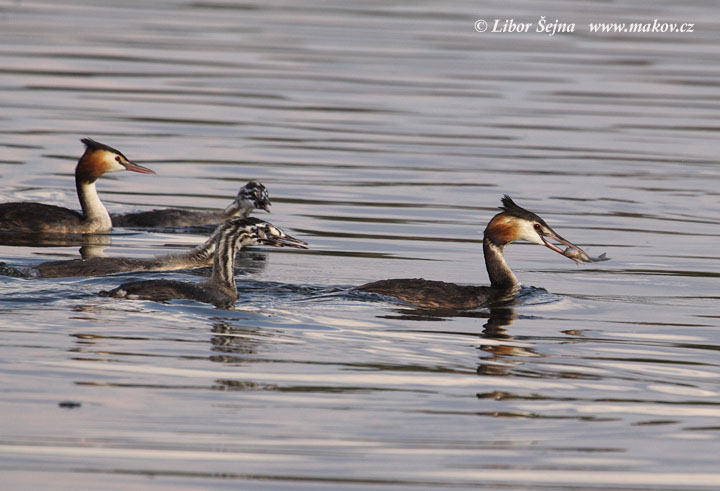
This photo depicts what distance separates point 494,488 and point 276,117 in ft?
58.0

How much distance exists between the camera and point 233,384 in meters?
9.28

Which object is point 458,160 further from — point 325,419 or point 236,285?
point 325,419

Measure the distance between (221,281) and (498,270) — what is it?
→ 99.4 inches

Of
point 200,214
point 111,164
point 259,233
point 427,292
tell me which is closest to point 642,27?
point 111,164

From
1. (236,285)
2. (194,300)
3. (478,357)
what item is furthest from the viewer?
(236,285)

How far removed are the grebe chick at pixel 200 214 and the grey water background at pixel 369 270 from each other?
24 cm

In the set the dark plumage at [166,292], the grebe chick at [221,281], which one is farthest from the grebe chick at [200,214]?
the dark plumage at [166,292]

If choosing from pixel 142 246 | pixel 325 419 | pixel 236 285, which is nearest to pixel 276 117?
pixel 142 246

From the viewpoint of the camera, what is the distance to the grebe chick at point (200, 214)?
16500mm

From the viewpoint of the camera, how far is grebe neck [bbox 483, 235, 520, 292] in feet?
43.4

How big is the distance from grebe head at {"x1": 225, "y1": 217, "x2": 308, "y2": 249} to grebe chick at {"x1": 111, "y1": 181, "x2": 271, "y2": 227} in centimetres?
352

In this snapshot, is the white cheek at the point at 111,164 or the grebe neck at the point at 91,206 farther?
the white cheek at the point at 111,164

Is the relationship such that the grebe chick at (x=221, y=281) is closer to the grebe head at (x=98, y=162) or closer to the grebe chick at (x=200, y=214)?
the grebe chick at (x=200, y=214)

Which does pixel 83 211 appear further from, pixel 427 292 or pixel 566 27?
pixel 566 27
